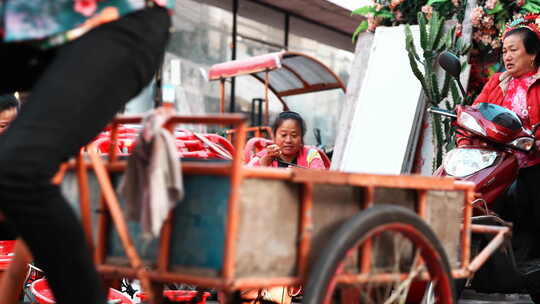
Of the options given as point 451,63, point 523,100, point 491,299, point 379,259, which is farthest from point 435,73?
point 379,259

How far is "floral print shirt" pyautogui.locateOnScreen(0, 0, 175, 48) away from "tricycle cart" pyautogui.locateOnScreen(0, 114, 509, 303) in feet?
1.21

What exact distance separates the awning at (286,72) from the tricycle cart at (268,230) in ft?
21.1

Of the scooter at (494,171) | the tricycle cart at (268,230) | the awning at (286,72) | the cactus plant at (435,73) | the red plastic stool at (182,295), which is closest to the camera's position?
the tricycle cart at (268,230)

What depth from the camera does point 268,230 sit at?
2.23 metres

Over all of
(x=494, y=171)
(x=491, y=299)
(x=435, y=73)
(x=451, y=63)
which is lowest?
(x=491, y=299)

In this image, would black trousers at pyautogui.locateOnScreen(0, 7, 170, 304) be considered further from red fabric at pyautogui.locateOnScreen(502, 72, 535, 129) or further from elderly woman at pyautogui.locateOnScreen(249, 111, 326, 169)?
elderly woman at pyautogui.locateOnScreen(249, 111, 326, 169)

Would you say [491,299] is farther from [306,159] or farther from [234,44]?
[234,44]

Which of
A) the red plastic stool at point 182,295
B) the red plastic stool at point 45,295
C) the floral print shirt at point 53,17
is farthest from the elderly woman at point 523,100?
the floral print shirt at point 53,17

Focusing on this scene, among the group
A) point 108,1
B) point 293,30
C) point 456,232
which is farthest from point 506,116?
point 293,30

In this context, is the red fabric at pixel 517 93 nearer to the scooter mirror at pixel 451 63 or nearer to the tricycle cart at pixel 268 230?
the scooter mirror at pixel 451 63

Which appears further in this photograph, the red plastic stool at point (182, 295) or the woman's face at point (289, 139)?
the woman's face at point (289, 139)

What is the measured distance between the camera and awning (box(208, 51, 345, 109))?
9148 mm

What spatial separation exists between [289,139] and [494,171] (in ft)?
6.40

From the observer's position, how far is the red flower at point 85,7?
2031mm
